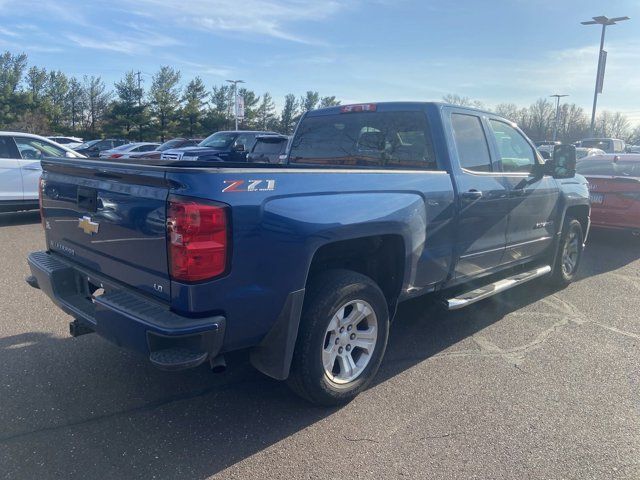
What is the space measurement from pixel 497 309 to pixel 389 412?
2.51 metres

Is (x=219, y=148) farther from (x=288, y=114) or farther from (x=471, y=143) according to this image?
(x=288, y=114)

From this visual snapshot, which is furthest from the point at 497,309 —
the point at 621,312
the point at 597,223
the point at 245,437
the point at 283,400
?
the point at 597,223

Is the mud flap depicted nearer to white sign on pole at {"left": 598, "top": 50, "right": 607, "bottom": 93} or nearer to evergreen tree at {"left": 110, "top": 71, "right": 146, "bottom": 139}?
white sign on pole at {"left": 598, "top": 50, "right": 607, "bottom": 93}

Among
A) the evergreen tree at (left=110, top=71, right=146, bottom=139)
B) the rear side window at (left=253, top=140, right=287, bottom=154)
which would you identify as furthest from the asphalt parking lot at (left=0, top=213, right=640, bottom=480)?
the evergreen tree at (left=110, top=71, right=146, bottom=139)

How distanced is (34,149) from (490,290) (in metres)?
8.86

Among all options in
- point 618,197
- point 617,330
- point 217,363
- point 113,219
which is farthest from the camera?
point 618,197

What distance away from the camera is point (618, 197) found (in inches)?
320

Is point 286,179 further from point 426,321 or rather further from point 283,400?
point 426,321

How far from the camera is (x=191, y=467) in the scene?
266 centimetres

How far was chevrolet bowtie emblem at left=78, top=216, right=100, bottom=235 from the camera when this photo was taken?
308 cm

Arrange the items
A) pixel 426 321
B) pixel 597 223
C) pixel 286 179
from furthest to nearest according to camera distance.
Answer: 1. pixel 597 223
2. pixel 426 321
3. pixel 286 179

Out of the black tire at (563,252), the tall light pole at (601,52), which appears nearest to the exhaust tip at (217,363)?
the black tire at (563,252)

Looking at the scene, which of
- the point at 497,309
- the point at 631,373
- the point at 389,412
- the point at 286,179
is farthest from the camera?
the point at 497,309

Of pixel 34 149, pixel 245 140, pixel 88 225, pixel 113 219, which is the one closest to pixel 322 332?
pixel 113 219
